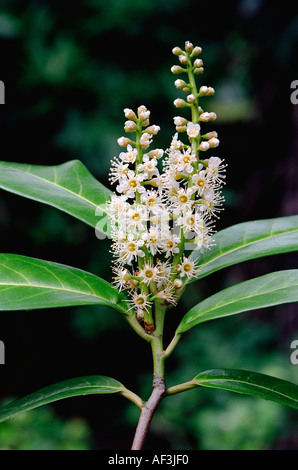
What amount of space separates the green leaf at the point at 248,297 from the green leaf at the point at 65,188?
1.21 feet

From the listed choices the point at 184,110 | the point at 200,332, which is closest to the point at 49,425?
the point at 200,332

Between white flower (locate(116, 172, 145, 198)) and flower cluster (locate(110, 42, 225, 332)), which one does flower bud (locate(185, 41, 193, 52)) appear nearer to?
flower cluster (locate(110, 42, 225, 332))

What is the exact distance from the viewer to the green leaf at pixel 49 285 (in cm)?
111

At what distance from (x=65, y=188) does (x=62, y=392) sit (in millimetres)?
640

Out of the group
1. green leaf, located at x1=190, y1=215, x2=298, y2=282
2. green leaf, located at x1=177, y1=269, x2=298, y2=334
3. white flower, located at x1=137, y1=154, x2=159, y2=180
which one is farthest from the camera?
green leaf, located at x1=190, y1=215, x2=298, y2=282

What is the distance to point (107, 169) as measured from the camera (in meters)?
4.46

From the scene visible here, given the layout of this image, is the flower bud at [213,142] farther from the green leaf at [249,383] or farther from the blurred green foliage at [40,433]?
the blurred green foliage at [40,433]

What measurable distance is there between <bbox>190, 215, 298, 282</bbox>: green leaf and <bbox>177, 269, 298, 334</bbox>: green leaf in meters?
0.10

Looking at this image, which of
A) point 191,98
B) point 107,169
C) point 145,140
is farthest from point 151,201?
point 107,169

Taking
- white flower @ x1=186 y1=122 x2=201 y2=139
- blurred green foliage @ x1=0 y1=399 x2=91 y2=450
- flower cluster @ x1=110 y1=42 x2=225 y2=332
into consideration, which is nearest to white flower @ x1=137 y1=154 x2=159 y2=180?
flower cluster @ x1=110 y1=42 x2=225 y2=332

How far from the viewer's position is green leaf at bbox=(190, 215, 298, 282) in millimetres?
1301

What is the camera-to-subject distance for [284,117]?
17.7ft
